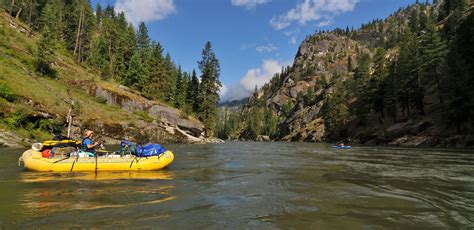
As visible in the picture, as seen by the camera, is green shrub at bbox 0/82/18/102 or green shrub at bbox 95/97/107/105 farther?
green shrub at bbox 95/97/107/105

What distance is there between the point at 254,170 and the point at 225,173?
2.04 m

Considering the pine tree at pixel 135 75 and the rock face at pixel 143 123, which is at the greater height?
the pine tree at pixel 135 75

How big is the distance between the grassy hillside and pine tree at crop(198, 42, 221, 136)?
19.6 meters

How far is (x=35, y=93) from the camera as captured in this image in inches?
1436

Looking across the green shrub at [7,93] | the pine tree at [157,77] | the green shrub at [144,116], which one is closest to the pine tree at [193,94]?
the pine tree at [157,77]

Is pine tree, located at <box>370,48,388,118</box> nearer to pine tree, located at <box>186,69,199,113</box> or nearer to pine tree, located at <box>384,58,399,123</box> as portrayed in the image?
pine tree, located at <box>384,58,399,123</box>

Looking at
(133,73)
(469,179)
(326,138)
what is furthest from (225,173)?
(326,138)

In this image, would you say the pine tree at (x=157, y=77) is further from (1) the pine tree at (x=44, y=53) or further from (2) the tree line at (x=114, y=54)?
(1) the pine tree at (x=44, y=53)

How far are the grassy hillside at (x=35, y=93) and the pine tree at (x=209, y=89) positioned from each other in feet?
64.2

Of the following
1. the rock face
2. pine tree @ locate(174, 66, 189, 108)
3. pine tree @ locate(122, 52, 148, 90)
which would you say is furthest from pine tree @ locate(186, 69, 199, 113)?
the rock face

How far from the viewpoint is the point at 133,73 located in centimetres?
6194

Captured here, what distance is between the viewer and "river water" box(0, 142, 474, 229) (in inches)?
306

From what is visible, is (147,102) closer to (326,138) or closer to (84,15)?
(84,15)

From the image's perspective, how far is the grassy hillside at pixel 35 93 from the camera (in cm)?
3206
